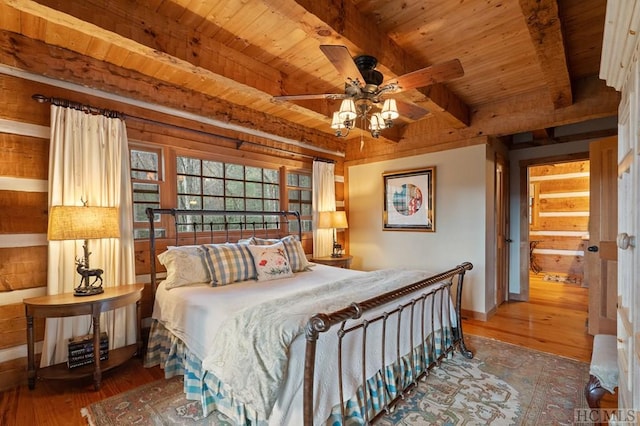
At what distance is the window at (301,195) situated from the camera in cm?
448

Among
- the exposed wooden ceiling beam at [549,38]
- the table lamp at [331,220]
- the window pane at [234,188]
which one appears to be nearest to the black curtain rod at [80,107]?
the window pane at [234,188]

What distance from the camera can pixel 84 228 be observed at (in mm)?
2242

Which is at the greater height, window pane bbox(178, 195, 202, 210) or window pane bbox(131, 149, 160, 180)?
window pane bbox(131, 149, 160, 180)

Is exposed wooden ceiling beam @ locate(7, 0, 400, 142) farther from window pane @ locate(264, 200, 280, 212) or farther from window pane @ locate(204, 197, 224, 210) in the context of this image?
window pane @ locate(264, 200, 280, 212)

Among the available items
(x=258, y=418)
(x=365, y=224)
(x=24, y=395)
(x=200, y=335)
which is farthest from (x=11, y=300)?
(x=365, y=224)

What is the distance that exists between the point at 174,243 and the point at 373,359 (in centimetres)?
238

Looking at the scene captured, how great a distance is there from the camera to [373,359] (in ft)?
Result: 5.98

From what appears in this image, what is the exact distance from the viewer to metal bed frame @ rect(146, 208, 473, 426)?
138 cm

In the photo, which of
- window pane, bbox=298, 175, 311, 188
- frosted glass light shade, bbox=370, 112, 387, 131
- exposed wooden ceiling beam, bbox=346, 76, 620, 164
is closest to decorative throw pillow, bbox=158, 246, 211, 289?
frosted glass light shade, bbox=370, 112, 387, 131

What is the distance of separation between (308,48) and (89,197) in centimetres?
228

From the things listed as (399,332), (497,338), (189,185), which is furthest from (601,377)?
(189,185)

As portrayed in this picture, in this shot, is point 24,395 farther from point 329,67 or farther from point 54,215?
point 329,67

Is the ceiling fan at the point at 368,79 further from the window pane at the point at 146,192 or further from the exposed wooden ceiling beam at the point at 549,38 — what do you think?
the window pane at the point at 146,192

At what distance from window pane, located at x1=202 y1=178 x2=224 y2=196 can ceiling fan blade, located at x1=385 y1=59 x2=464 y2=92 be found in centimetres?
236
